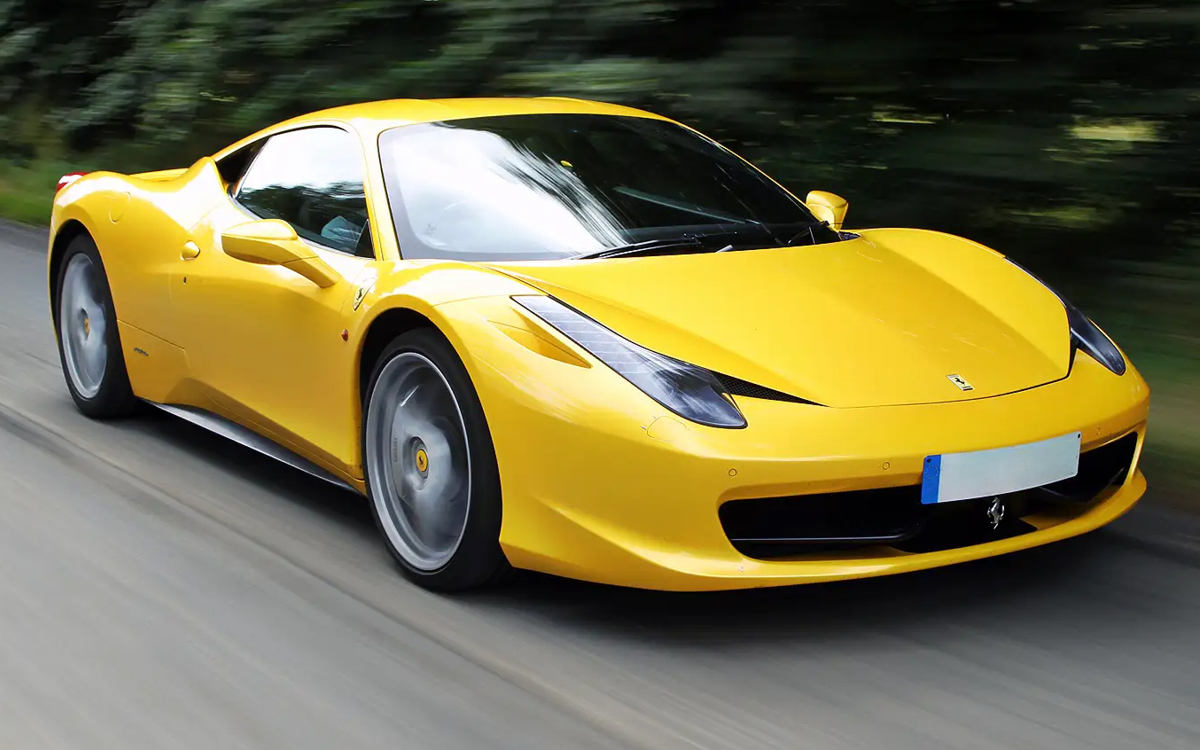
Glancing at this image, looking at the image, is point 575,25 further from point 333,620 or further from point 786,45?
point 333,620

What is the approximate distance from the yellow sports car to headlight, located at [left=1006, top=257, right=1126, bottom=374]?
0.05 feet

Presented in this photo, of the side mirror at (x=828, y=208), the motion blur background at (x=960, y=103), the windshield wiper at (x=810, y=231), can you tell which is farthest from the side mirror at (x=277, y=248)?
the motion blur background at (x=960, y=103)

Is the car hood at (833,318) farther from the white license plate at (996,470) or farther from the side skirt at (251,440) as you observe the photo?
the side skirt at (251,440)

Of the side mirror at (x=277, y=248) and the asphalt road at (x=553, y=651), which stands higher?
the side mirror at (x=277, y=248)

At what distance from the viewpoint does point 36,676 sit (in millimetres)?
2906

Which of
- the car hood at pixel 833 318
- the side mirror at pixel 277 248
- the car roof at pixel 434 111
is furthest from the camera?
the car roof at pixel 434 111

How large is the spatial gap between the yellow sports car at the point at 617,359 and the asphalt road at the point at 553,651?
18 centimetres

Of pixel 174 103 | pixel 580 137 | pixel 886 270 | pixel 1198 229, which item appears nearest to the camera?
pixel 886 270

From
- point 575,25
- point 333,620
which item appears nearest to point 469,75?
point 575,25

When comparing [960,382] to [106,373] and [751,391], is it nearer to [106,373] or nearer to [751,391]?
[751,391]

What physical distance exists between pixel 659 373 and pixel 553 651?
64 cm

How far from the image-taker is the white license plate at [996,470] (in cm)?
287

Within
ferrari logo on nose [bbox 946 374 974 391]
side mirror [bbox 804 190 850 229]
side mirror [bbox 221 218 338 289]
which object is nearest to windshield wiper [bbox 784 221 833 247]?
side mirror [bbox 804 190 850 229]

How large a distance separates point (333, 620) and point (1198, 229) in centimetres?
364
